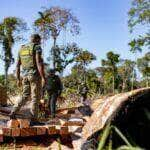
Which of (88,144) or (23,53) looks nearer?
(88,144)

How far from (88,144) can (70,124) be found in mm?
4398

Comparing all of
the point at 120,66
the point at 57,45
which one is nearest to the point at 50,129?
the point at 57,45

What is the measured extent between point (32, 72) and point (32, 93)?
14.8 inches

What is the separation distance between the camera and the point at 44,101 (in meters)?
14.1

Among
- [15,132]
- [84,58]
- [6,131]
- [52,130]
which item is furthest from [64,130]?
[84,58]

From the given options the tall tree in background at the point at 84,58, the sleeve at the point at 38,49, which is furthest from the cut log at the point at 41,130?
the tall tree in background at the point at 84,58

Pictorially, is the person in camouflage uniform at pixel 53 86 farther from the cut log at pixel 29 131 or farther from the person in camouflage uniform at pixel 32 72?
the cut log at pixel 29 131

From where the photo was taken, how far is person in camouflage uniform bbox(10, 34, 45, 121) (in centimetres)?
934

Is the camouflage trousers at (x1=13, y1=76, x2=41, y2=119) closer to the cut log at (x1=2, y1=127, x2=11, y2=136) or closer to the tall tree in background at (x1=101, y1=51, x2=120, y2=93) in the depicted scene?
the cut log at (x1=2, y1=127, x2=11, y2=136)

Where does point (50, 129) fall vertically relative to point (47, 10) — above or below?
below

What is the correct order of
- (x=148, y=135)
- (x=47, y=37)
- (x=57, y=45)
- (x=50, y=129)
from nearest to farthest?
(x=148, y=135) → (x=50, y=129) → (x=47, y=37) → (x=57, y=45)

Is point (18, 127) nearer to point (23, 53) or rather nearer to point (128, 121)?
point (23, 53)

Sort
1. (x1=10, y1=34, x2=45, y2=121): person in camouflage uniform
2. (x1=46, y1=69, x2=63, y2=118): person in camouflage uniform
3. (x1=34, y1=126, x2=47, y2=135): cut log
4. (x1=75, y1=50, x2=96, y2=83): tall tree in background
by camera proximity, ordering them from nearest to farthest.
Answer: (x1=34, y1=126, x2=47, y2=135): cut log < (x1=10, y1=34, x2=45, y2=121): person in camouflage uniform < (x1=46, y1=69, x2=63, y2=118): person in camouflage uniform < (x1=75, y1=50, x2=96, y2=83): tall tree in background

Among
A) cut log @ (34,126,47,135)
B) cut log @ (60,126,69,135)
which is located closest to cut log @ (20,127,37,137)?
cut log @ (34,126,47,135)
